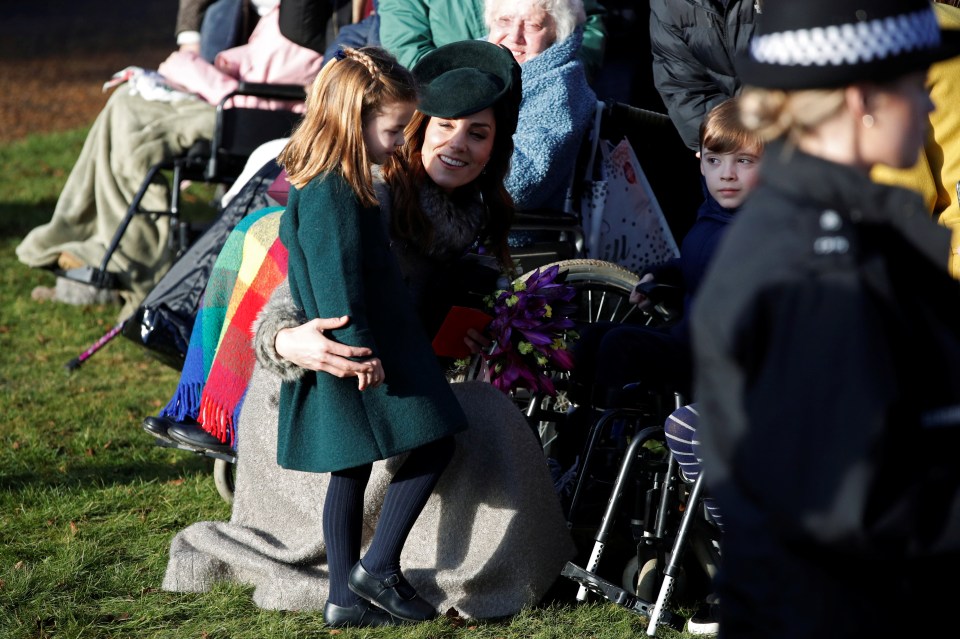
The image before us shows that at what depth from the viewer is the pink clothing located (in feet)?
23.2

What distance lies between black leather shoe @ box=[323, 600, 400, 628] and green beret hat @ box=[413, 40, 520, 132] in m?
1.55

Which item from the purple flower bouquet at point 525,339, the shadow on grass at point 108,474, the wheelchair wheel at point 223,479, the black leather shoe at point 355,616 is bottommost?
the shadow on grass at point 108,474

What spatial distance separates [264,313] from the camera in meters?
3.50

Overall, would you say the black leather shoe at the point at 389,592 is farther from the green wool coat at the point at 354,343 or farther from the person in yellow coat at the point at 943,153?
the person in yellow coat at the point at 943,153

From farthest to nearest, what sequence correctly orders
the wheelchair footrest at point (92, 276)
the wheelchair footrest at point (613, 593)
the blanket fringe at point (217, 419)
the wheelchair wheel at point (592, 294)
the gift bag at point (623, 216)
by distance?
the wheelchair footrest at point (92, 276) < the gift bag at point (623, 216) < the wheelchair wheel at point (592, 294) < the blanket fringe at point (217, 419) < the wheelchair footrest at point (613, 593)

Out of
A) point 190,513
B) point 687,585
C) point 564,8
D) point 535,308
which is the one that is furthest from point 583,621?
point 564,8

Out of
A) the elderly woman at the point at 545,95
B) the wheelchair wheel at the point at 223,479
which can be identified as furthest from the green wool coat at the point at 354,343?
the elderly woman at the point at 545,95

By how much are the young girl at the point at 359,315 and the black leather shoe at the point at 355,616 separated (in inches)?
2.6

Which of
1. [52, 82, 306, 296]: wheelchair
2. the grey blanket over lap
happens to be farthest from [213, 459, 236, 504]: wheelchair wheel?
[52, 82, 306, 296]: wheelchair

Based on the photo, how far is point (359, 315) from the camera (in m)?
3.27

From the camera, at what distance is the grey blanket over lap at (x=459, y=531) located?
3705 millimetres

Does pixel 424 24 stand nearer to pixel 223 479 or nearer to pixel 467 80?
pixel 467 80

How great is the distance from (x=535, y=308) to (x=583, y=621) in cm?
101

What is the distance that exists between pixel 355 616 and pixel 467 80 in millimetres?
1729
